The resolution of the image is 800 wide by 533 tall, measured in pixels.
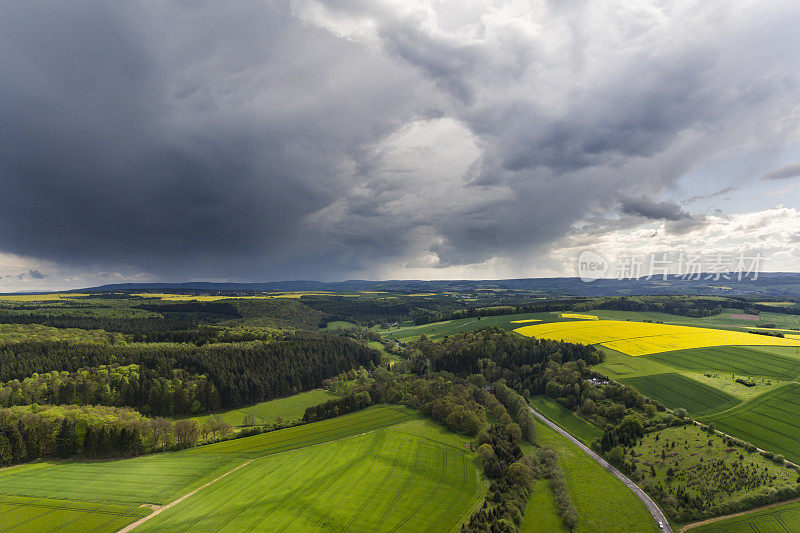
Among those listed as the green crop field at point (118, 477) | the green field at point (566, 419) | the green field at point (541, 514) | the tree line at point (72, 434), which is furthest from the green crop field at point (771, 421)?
the tree line at point (72, 434)

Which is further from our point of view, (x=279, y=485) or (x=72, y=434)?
(x=72, y=434)

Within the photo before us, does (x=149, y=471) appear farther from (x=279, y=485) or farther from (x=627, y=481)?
(x=627, y=481)

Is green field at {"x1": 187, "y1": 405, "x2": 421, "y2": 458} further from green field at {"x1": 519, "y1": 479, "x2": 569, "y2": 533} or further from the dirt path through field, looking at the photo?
green field at {"x1": 519, "y1": 479, "x2": 569, "y2": 533}

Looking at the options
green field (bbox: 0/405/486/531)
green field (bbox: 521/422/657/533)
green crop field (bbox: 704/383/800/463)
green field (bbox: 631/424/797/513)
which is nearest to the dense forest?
green field (bbox: 0/405/486/531)

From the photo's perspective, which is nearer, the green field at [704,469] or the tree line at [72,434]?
the green field at [704,469]

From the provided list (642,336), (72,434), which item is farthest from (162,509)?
(642,336)

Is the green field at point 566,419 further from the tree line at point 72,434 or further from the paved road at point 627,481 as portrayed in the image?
the tree line at point 72,434
